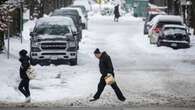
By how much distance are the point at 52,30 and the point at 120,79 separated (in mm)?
5328

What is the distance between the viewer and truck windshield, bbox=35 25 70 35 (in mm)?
30031

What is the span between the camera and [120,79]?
85.2ft

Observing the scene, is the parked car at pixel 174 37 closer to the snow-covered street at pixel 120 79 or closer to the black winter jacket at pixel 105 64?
the snow-covered street at pixel 120 79

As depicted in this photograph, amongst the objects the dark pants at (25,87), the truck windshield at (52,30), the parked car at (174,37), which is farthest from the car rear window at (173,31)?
the dark pants at (25,87)

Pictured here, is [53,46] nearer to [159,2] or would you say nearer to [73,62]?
[73,62]

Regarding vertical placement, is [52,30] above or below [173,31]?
above

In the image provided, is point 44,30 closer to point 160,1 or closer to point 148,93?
point 148,93

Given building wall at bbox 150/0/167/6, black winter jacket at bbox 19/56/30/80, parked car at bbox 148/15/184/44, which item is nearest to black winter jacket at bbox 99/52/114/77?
black winter jacket at bbox 19/56/30/80

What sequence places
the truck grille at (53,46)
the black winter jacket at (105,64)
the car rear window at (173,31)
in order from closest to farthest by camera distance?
the black winter jacket at (105,64), the truck grille at (53,46), the car rear window at (173,31)

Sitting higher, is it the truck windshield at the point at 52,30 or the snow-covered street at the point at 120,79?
the truck windshield at the point at 52,30

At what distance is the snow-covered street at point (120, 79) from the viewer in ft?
68.0

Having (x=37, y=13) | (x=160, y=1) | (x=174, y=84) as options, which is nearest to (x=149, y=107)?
(x=174, y=84)

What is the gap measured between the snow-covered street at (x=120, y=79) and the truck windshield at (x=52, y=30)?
1501mm

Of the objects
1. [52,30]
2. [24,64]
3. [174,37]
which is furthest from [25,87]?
[174,37]
